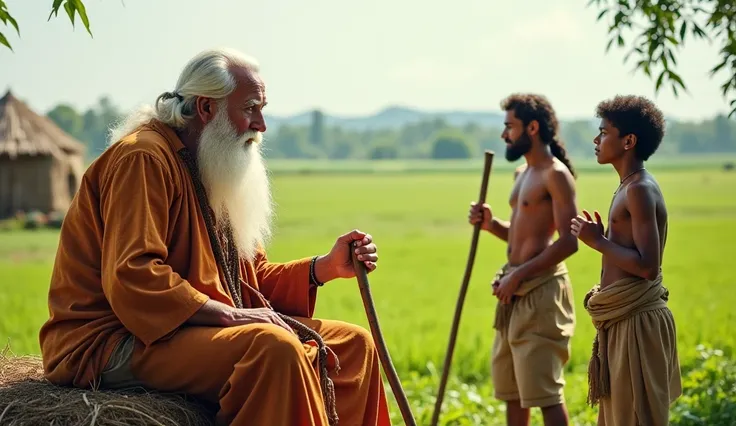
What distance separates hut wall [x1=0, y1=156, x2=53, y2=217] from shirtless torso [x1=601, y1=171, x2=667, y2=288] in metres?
23.0

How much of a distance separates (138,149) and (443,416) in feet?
11.1

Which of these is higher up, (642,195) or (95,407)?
(642,195)

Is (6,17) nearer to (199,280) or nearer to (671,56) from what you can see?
(199,280)

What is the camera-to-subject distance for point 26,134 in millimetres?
25344

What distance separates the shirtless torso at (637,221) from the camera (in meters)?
4.02

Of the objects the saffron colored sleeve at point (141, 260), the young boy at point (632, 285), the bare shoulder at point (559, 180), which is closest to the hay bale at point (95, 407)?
the saffron colored sleeve at point (141, 260)

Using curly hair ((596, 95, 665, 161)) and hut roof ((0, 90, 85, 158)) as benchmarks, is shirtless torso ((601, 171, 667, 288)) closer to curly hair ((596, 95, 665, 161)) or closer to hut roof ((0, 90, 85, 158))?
curly hair ((596, 95, 665, 161))

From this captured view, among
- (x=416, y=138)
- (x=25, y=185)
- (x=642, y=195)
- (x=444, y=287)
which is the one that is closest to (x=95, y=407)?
(x=642, y=195)

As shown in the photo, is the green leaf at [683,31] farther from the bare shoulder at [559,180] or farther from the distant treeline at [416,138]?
the distant treeline at [416,138]

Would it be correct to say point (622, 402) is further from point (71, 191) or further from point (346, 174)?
point (346, 174)

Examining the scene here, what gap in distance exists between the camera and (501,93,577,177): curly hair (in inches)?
212

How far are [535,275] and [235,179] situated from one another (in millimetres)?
1919

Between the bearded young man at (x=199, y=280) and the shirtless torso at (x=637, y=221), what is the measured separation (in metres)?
1.09

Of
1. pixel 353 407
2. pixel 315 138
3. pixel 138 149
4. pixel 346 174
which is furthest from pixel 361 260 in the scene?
pixel 315 138
